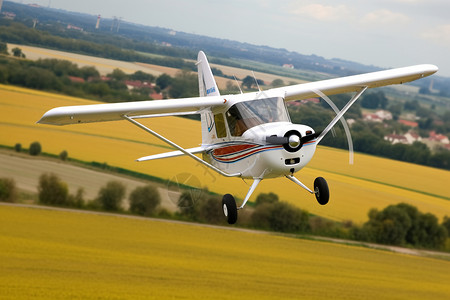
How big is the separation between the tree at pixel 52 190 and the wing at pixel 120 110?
2214 inches

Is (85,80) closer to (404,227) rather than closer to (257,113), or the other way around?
(404,227)

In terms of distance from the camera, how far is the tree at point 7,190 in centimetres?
6931

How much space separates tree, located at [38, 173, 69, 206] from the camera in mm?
69750

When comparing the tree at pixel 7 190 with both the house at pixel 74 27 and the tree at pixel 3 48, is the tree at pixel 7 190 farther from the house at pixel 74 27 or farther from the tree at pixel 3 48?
the house at pixel 74 27

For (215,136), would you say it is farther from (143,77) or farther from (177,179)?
(143,77)

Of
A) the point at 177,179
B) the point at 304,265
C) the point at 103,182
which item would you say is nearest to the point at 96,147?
the point at 103,182

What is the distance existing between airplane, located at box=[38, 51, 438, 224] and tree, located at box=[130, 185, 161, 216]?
52238 mm

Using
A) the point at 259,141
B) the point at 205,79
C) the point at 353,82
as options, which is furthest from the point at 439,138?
the point at 259,141

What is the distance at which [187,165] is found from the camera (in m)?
72.8

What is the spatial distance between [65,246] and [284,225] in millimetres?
25877

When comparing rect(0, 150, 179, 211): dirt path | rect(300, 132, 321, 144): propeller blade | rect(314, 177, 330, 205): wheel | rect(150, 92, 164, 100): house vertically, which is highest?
rect(300, 132, 321, 144): propeller blade

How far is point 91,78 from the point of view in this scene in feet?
295

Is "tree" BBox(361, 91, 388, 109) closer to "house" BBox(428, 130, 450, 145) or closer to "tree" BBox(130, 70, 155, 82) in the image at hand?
"house" BBox(428, 130, 450, 145)

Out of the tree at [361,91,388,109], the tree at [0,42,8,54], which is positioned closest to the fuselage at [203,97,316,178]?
the tree at [0,42,8,54]
